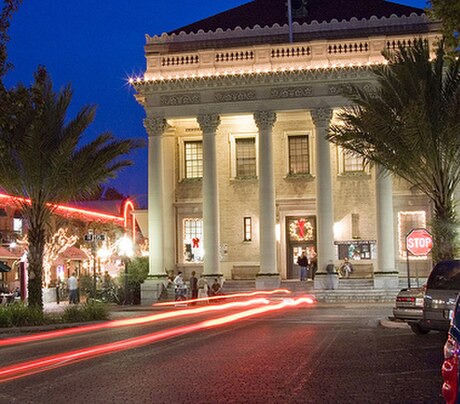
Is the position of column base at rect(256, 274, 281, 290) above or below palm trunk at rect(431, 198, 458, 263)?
below

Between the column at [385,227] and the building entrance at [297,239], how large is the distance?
566cm

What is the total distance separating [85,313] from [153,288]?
595 inches

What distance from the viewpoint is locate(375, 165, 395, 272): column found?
39.8m

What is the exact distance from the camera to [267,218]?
133 ft

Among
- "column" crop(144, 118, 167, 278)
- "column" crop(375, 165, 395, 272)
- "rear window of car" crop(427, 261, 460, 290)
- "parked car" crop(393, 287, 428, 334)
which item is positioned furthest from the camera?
"column" crop(144, 118, 167, 278)

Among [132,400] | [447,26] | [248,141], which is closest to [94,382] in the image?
[132,400]

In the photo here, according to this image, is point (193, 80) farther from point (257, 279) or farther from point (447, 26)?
point (447, 26)

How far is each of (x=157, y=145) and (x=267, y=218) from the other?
728 cm

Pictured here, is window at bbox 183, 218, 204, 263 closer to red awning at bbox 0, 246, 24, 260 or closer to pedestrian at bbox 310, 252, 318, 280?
pedestrian at bbox 310, 252, 318, 280

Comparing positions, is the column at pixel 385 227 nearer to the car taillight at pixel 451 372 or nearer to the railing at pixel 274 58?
the railing at pixel 274 58

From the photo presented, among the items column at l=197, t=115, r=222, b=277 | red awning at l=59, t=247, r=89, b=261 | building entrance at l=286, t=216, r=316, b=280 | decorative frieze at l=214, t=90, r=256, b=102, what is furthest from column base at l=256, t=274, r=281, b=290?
red awning at l=59, t=247, r=89, b=261

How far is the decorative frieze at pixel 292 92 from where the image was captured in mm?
41281

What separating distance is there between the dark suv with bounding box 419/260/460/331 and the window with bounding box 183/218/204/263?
28174 mm

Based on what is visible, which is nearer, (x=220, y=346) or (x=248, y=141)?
(x=220, y=346)
